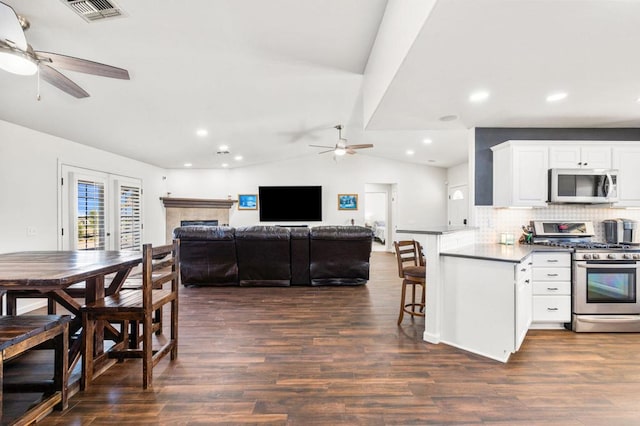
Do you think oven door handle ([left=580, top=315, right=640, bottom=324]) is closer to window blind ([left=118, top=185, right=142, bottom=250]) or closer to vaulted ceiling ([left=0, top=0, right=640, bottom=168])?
vaulted ceiling ([left=0, top=0, right=640, bottom=168])

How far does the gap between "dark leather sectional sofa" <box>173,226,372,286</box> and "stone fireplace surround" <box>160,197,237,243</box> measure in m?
3.69

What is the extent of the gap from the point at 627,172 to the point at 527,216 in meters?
1.14

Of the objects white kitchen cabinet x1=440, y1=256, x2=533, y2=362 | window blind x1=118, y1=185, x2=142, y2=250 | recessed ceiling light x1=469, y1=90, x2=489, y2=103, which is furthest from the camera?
window blind x1=118, y1=185, x2=142, y2=250

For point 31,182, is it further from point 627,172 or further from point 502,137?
point 627,172

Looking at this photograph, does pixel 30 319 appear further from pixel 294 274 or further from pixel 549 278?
pixel 549 278

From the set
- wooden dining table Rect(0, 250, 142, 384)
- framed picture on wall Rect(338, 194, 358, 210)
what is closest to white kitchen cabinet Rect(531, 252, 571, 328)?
wooden dining table Rect(0, 250, 142, 384)

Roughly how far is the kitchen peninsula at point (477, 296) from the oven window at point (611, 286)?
358 mm

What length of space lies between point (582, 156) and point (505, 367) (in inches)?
106

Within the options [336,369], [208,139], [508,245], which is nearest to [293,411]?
[336,369]

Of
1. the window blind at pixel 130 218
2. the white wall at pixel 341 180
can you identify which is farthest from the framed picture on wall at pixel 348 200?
the window blind at pixel 130 218

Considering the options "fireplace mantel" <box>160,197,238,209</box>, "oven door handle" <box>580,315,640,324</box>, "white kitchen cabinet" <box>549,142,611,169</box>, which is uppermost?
"white kitchen cabinet" <box>549,142,611,169</box>

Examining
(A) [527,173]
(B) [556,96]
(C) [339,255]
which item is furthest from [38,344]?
(A) [527,173]

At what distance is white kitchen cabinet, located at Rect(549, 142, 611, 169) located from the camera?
3.36 meters

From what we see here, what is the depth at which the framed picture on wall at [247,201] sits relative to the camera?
859 centimetres
